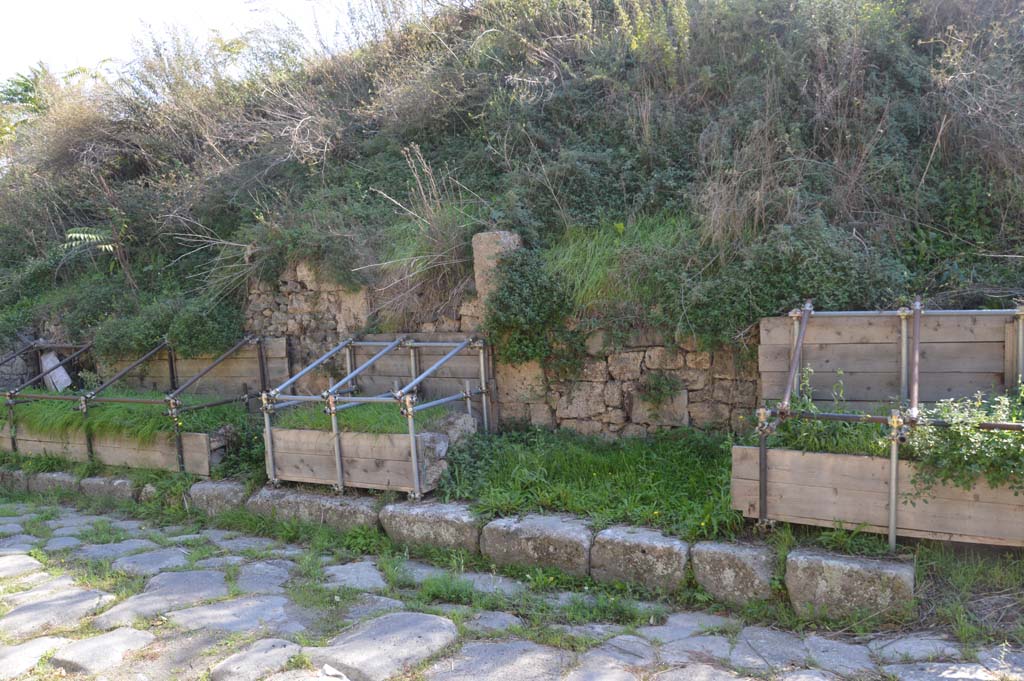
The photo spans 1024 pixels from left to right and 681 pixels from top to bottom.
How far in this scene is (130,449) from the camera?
721 cm

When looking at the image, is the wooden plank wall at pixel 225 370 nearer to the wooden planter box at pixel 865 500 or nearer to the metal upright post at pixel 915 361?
the wooden planter box at pixel 865 500

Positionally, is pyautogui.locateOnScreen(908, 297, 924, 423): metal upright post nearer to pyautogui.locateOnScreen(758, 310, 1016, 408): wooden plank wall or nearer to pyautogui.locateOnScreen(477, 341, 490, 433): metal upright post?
pyautogui.locateOnScreen(758, 310, 1016, 408): wooden plank wall

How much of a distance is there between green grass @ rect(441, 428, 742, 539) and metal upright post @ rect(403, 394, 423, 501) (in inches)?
8.1

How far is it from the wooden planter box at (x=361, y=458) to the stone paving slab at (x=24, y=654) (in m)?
2.23

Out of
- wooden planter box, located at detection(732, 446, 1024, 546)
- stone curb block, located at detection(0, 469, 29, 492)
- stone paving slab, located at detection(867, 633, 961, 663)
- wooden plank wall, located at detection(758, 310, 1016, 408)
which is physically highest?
wooden plank wall, located at detection(758, 310, 1016, 408)

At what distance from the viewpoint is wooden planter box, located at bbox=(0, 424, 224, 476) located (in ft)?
22.2

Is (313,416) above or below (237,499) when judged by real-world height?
above

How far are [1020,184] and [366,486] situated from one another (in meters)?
5.95

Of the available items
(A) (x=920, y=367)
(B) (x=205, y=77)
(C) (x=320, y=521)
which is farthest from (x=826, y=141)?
(B) (x=205, y=77)

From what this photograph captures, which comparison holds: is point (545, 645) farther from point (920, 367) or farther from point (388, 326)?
point (388, 326)

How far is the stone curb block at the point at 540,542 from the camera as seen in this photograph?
4699 millimetres

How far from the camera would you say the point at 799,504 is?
4293 mm

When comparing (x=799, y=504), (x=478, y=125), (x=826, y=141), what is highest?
(x=478, y=125)

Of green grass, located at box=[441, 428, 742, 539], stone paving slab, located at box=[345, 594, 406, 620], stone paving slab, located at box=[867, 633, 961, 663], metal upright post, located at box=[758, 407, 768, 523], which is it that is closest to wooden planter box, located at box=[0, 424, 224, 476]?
green grass, located at box=[441, 428, 742, 539]
